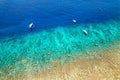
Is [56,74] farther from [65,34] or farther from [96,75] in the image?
[65,34]

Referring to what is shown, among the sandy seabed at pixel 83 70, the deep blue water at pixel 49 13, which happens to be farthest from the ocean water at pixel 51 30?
the sandy seabed at pixel 83 70

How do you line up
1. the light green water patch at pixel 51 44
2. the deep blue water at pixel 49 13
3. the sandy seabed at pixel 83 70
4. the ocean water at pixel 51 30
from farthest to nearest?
the deep blue water at pixel 49 13
the ocean water at pixel 51 30
the light green water patch at pixel 51 44
the sandy seabed at pixel 83 70

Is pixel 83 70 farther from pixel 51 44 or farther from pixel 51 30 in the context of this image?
pixel 51 30

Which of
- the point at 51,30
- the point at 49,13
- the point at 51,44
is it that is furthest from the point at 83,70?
the point at 49,13

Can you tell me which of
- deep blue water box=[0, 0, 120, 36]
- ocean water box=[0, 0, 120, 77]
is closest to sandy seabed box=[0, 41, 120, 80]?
ocean water box=[0, 0, 120, 77]

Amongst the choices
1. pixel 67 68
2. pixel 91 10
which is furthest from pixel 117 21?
pixel 67 68

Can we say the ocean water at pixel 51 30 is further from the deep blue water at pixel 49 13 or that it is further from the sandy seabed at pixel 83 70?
the sandy seabed at pixel 83 70
